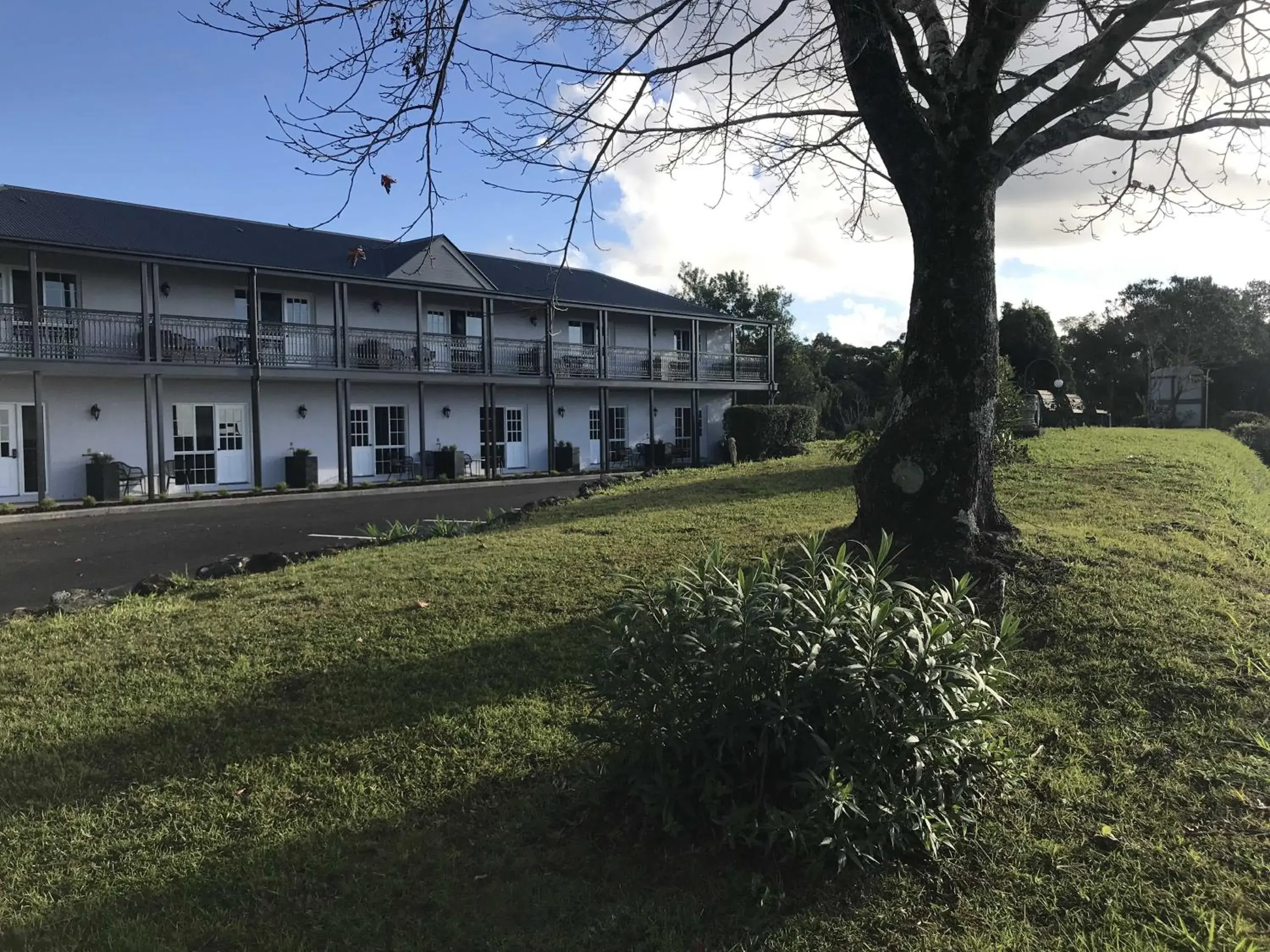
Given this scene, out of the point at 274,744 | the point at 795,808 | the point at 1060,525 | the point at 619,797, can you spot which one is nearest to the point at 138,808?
the point at 274,744

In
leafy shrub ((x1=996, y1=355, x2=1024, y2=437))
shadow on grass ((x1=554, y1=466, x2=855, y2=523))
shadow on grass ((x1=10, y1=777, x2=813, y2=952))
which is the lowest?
shadow on grass ((x1=10, y1=777, x2=813, y2=952))

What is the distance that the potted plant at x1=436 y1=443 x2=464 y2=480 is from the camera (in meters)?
23.2

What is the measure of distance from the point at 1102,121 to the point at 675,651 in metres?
6.27

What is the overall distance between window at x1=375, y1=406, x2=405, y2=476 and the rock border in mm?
12344

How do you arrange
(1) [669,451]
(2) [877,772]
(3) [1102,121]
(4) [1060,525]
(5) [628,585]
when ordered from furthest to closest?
(1) [669,451] < (4) [1060,525] < (3) [1102,121] < (5) [628,585] < (2) [877,772]

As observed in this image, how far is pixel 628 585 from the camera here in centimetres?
630

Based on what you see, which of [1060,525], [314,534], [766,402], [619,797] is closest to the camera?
[619,797]

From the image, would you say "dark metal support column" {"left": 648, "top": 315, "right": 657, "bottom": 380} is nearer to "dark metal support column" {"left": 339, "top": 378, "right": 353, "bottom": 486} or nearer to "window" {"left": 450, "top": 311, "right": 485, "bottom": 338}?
"window" {"left": 450, "top": 311, "right": 485, "bottom": 338}

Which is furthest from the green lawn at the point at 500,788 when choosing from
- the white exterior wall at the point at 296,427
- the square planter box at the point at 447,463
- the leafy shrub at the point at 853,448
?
the square planter box at the point at 447,463

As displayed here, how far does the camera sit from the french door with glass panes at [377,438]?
2288cm

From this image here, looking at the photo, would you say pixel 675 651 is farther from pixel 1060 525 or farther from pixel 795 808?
pixel 1060 525

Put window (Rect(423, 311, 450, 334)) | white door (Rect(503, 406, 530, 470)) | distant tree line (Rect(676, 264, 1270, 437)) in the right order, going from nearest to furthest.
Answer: window (Rect(423, 311, 450, 334)) < white door (Rect(503, 406, 530, 470)) < distant tree line (Rect(676, 264, 1270, 437))

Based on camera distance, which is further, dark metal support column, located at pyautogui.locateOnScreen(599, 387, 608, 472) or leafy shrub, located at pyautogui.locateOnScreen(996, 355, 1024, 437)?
dark metal support column, located at pyautogui.locateOnScreen(599, 387, 608, 472)

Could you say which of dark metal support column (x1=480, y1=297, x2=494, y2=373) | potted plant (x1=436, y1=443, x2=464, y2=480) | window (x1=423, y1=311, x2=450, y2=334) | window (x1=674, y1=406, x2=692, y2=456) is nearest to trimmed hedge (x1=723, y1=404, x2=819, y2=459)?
dark metal support column (x1=480, y1=297, x2=494, y2=373)
